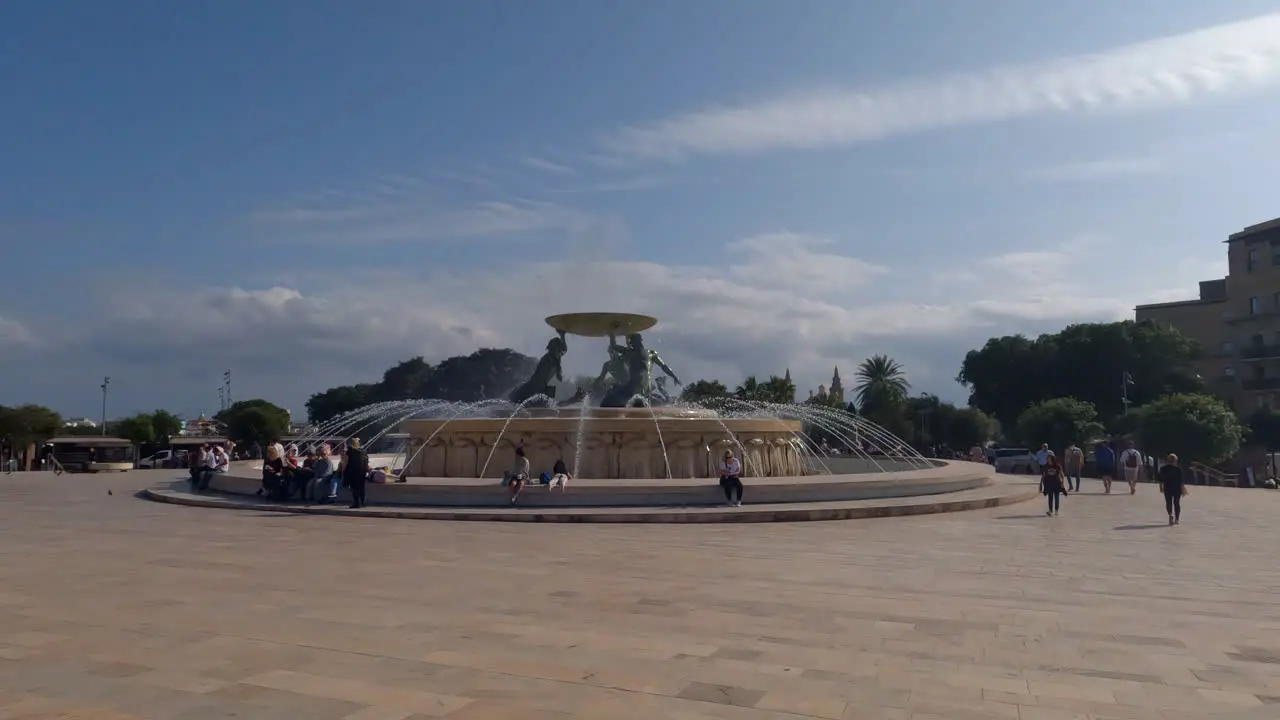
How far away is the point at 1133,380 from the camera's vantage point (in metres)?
54.4

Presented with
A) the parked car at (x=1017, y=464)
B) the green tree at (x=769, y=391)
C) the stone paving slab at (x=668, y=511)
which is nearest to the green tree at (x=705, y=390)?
the green tree at (x=769, y=391)

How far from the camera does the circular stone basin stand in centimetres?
2403

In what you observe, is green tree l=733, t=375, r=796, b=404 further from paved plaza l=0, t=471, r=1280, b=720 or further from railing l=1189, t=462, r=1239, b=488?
paved plaza l=0, t=471, r=1280, b=720

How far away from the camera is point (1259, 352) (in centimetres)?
5347

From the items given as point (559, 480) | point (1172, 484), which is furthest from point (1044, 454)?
point (559, 480)

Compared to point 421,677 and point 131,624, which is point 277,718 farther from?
point 131,624

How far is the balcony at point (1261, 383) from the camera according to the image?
2064 inches

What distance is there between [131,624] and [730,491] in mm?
9615

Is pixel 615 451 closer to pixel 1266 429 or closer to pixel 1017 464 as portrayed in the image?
pixel 1017 464

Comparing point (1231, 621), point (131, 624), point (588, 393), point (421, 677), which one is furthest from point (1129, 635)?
point (588, 393)

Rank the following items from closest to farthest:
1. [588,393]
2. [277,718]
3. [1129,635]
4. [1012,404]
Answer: [277,718] → [1129,635] → [588,393] → [1012,404]

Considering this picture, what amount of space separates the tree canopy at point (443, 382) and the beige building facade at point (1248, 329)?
51.5 meters

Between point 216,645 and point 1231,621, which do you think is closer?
point 216,645

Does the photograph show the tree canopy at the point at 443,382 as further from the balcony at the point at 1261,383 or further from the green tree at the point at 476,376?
the balcony at the point at 1261,383
